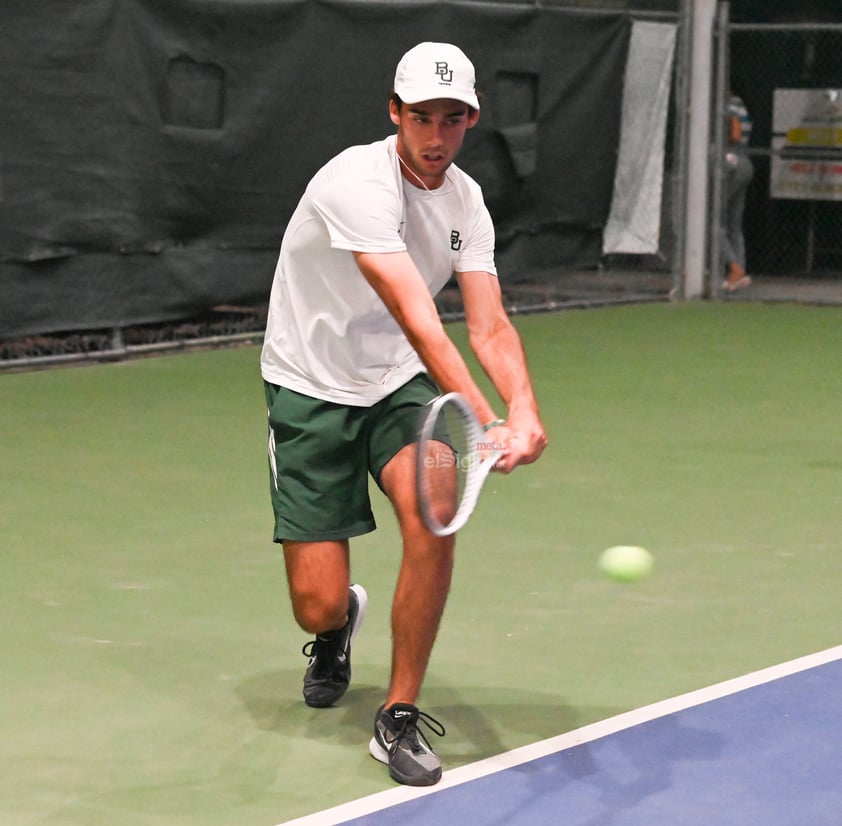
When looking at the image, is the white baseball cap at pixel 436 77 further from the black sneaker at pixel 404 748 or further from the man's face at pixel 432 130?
the black sneaker at pixel 404 748

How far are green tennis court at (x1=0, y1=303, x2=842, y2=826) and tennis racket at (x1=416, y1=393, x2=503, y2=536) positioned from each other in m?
0.70

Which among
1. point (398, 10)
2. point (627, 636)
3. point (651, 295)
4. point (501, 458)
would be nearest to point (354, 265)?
point (501, 458)

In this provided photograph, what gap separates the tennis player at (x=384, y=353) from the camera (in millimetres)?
4098

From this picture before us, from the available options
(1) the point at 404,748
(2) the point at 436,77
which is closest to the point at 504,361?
(2) the point at 436,77

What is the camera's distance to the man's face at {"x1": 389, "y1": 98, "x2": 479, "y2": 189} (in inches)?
162

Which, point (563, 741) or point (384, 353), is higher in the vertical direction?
point (384, 353)

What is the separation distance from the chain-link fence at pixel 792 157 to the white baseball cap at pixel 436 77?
11429 millimetres

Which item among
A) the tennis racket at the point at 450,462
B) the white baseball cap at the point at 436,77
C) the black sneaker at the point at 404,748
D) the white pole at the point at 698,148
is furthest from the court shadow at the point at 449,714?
the white pole at the point at 698,148

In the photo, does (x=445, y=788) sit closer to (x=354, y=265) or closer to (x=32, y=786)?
(x=32, y=786)

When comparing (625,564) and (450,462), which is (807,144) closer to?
(625,564)

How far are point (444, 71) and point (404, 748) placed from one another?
63.9 inches

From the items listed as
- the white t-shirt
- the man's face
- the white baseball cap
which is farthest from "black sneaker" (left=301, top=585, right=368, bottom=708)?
the white baseball cap

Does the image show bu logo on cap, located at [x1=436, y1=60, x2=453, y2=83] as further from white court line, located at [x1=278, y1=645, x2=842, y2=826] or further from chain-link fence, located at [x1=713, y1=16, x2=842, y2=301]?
chain-link fence, located at [x1=713, y1=16, x2=842, y2=301]

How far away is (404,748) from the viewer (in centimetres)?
414
